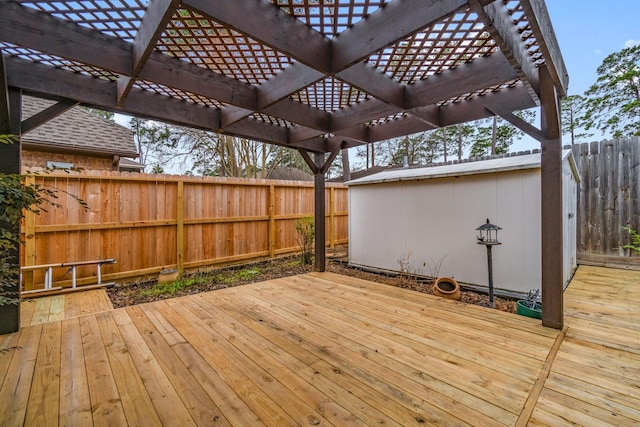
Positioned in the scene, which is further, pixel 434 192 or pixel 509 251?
pixel 434 192

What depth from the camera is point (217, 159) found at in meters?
12.0

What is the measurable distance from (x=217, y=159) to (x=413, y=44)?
11332mm

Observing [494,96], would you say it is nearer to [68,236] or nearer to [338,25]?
[338,25]

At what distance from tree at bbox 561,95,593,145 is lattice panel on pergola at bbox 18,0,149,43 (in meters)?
12.6

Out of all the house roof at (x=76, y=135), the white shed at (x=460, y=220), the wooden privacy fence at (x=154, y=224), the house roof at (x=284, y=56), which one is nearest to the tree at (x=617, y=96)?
the white shed at (x=460, y=220)

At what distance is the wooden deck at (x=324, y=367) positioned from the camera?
5.09 feet

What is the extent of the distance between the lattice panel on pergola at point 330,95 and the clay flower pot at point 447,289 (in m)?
2.66

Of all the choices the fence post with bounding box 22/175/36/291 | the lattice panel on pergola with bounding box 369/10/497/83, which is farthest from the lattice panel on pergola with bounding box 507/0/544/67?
the fence post with bounding box 22/175/36/291

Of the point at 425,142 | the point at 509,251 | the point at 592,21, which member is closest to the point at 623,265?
the point at 509,251

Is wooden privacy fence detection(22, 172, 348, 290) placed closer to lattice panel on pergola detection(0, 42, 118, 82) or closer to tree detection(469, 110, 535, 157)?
lattice panel on pergola detection(0, 42, 118, 82)

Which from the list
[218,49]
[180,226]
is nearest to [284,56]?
[218,49]

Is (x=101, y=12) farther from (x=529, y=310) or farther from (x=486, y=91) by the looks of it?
(x=529, y=310)

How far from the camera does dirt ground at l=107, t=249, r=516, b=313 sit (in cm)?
370

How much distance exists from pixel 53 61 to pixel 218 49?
145 cm
